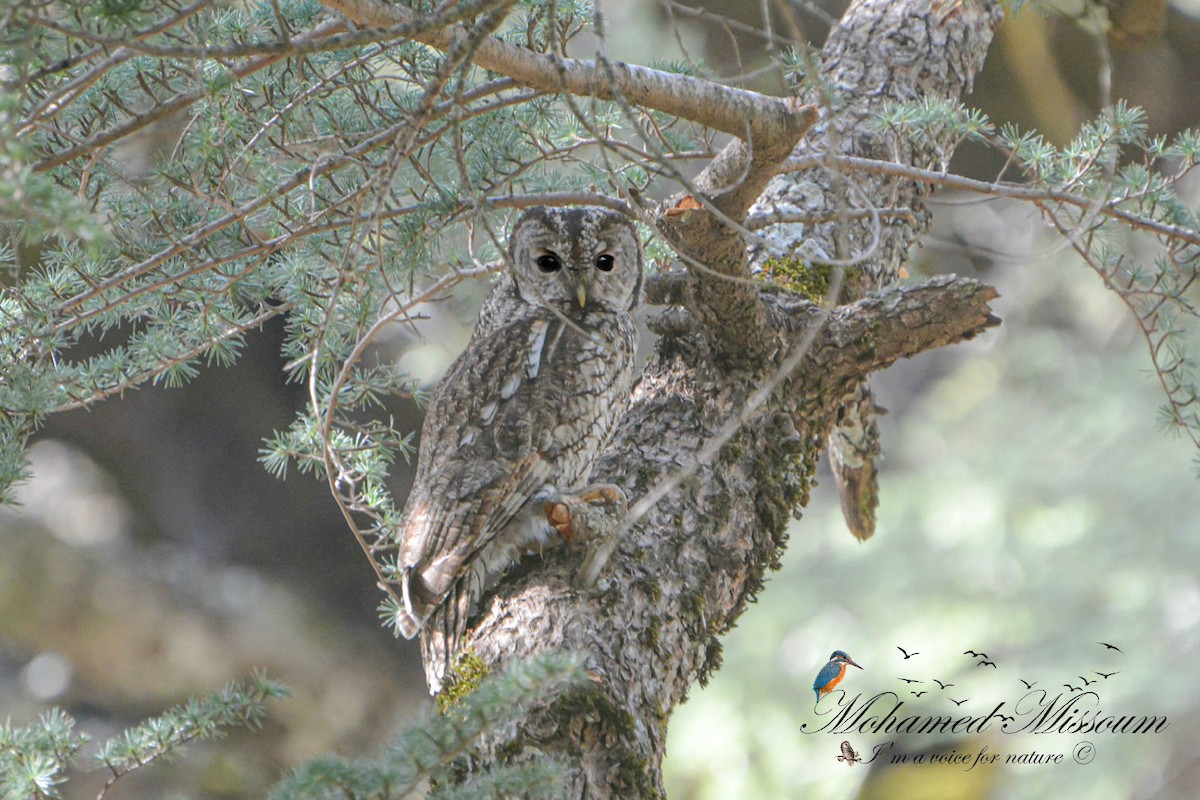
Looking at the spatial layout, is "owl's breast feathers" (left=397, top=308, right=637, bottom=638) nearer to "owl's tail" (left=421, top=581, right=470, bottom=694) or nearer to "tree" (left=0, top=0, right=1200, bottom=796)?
"owl's tail" (left=421, top=581, right=470, bottom=694)

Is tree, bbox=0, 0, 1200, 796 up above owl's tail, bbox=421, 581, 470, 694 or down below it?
above

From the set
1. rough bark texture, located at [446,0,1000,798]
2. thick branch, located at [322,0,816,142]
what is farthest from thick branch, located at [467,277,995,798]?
thick branch, located at [322,0,816,142]

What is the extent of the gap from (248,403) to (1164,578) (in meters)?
6.08

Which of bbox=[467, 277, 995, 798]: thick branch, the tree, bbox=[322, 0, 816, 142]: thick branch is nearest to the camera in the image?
bbox=[322, 0, 816, 142]: thick branch

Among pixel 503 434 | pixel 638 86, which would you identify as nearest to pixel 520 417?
pixel 503 434

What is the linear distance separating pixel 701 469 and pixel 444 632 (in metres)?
0.75

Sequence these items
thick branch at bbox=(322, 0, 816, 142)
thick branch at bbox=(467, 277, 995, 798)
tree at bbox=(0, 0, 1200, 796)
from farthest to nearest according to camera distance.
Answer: thick branch at bbox=(467, 277, 995, 798) → tree at bbox=(0, 0, 1200, 796) → thick branch at bbox=(322, 0, 816, 142)

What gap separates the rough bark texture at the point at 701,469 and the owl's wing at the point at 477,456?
16 centimetres

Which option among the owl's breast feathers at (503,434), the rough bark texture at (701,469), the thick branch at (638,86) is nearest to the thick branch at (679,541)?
the rough bark texture at (701,469)

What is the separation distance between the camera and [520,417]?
256 centimetres

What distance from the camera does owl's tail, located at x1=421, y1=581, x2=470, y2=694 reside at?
2.37m

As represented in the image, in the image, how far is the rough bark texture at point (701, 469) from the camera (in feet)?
6.91

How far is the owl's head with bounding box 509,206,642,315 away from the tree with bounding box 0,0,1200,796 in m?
0.11

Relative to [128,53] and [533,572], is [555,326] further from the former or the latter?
[128,53]
